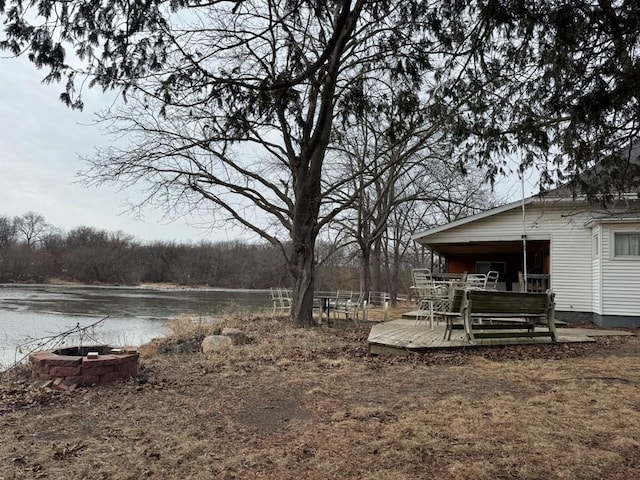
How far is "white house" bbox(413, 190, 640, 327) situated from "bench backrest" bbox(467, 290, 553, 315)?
9.97ft

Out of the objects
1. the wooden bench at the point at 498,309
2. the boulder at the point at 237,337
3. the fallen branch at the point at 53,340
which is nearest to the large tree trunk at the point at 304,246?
the boulder at the point at 237,337

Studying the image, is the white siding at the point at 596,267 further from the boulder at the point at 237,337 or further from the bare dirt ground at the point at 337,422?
the boulder at the point at 237,337

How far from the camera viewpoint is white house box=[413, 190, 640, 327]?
11.8 meters

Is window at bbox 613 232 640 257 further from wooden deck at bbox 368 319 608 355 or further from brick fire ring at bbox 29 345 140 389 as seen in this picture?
brick fire ring at bbox 29 345 140 389

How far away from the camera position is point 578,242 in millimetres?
13203

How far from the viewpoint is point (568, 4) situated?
461 centimetres

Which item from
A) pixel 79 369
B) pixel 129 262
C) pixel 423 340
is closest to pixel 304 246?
pixel 423 340

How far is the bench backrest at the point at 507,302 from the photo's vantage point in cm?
705

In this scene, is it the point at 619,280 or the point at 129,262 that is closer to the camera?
the point at 619,280

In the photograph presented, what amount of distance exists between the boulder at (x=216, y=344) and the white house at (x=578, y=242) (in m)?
6.62

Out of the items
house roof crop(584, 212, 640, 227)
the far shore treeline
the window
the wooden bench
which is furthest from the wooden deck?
the far shore treeline

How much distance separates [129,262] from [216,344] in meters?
80.7

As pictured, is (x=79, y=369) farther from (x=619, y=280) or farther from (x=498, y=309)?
(x=619, y=280)

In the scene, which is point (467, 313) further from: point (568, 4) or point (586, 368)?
point (568, 4)
